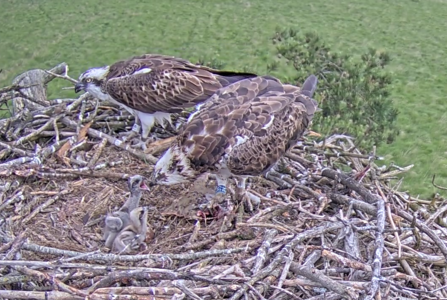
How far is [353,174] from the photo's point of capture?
5.26 meters

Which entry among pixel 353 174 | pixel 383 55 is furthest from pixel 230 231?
pixel 383 55

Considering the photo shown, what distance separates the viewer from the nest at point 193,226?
3.81m

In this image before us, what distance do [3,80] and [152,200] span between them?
8.22 m

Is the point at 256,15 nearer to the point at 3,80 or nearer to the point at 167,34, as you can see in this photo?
Answer: the point at 167,34

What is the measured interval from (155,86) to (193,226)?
5.25 feet

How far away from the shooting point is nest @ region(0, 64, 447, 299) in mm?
3811

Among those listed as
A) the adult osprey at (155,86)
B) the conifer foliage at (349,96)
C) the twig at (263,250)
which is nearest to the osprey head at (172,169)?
the twig at (263,250)

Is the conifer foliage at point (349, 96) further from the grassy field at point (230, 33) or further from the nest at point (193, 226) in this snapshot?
the grassy field at point (230, 33)

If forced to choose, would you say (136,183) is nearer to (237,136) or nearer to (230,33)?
(237,136)

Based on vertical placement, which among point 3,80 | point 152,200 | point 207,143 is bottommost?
point 3,80

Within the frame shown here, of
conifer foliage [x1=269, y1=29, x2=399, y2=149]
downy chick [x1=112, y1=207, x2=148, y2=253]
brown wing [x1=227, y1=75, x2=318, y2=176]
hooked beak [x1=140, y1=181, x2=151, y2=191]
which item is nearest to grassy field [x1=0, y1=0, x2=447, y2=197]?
conifer foliage [x1=269, y1=29, x2=399, y2=149]

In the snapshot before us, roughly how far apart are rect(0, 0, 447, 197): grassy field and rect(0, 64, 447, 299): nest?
19.1 feet

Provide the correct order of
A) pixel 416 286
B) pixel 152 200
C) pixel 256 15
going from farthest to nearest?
1. pixel 256 15
2. pixel 152 200
3. pixel 416 286

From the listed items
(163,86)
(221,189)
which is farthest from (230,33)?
(221,189)
